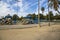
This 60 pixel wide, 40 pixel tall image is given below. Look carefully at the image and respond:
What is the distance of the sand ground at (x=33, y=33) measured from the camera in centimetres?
383

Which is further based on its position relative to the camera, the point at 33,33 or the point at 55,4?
the point at 55,4

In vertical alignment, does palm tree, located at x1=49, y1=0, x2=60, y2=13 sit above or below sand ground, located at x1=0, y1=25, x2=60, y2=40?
above

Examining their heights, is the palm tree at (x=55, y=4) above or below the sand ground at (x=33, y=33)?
above

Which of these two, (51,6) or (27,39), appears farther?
(51,6)

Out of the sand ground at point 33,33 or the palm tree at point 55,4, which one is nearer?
the sand ground at point 33,33

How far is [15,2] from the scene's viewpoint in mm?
3947

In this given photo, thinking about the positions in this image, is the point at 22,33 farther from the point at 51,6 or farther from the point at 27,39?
the point at 51,6

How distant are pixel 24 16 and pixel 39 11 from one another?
426 mm

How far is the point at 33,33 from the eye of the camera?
13.0 ft

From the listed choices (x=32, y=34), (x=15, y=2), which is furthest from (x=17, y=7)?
(x=32, y=34)

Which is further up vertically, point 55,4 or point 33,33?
point 55,4

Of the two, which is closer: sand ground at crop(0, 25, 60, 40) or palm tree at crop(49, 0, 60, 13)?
sand ground at crop(0, 25, 60, 40)

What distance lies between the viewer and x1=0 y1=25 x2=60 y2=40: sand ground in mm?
3828

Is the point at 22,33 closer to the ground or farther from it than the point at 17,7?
closer to the ground
